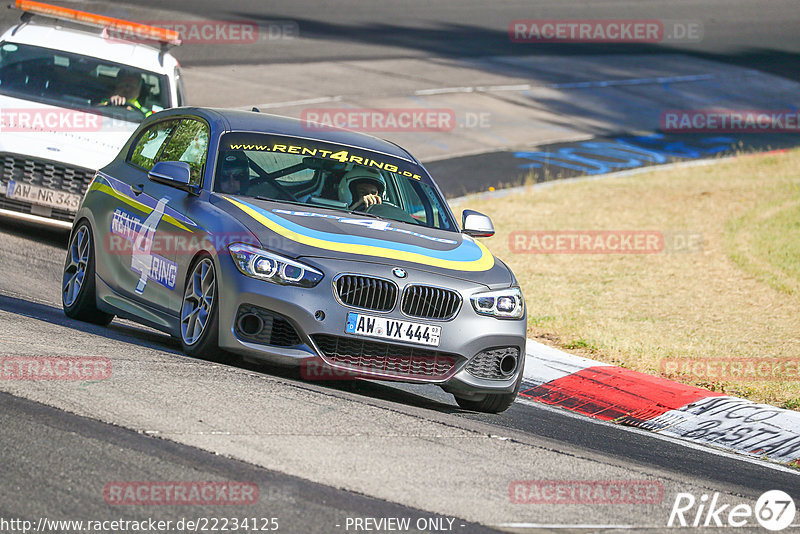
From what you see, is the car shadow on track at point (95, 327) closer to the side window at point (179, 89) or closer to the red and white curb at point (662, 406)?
the red and white curb at point (662, 406)

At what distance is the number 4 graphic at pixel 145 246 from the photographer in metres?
8.70

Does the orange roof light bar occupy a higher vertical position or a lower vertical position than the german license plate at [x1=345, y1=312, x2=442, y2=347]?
higher

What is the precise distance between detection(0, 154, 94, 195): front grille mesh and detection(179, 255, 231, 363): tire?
16.7ft

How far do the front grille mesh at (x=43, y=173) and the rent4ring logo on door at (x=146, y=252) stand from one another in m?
3.82

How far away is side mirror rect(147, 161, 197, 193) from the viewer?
8359 millimetres

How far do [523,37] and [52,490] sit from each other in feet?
114

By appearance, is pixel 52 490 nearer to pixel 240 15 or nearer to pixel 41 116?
pixel 41 116
